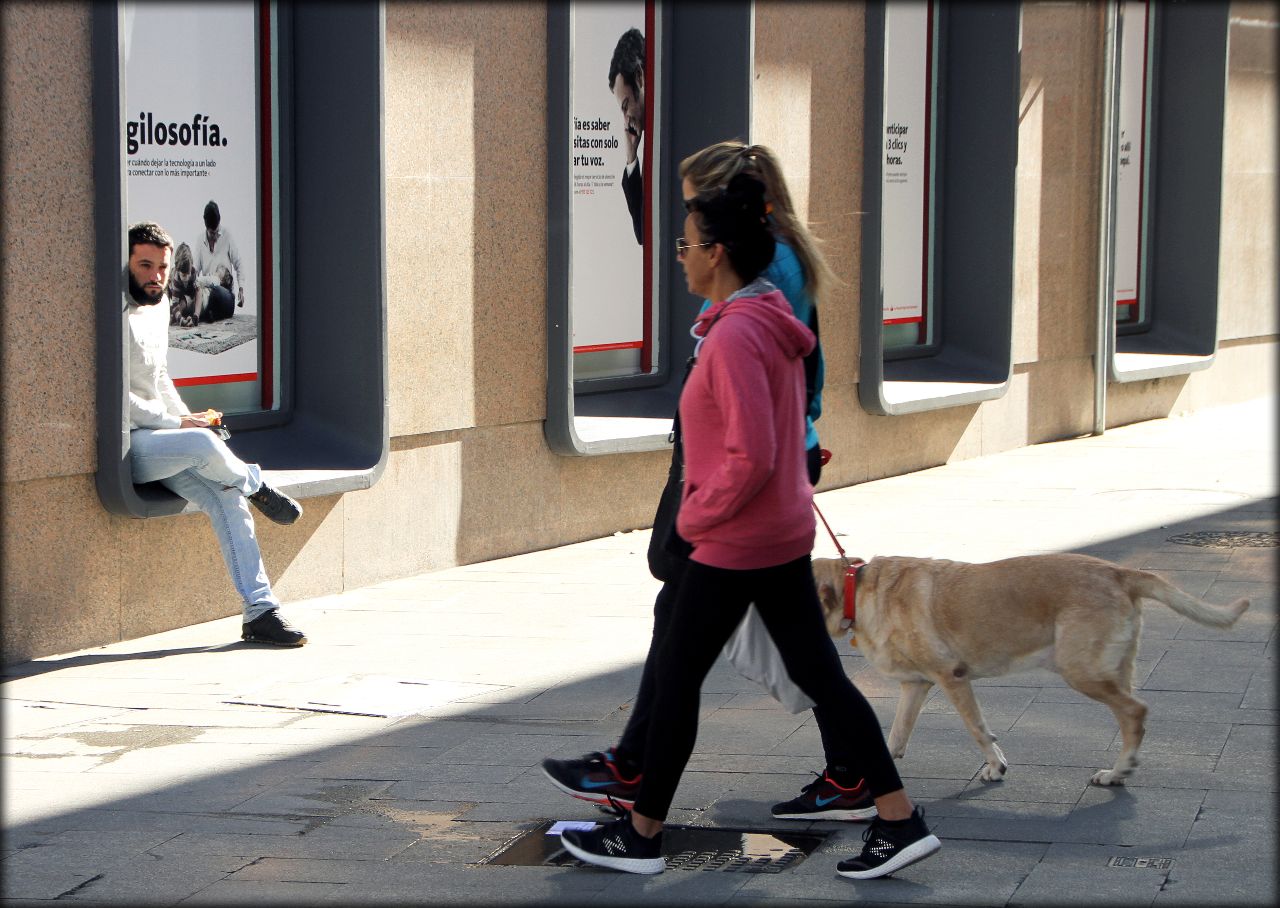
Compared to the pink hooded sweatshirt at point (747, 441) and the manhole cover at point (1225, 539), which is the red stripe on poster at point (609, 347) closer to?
the manhole cover at point (1225, 539)

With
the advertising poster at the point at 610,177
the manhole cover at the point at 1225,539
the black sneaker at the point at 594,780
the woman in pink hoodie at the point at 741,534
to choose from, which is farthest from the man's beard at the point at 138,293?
the manhole cover at the point at 1225,539

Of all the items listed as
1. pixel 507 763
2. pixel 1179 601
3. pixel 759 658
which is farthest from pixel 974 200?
pixel 759 658

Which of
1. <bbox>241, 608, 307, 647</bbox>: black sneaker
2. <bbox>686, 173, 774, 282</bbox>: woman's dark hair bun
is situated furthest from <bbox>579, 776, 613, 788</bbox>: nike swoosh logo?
<bbox>241, 608, 307, 647</bbox>: black sneaker

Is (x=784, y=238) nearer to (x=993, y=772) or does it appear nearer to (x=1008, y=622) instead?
(x=1008, y=622)

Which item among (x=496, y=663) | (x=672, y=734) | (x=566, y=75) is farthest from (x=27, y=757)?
(x=566, y=75)

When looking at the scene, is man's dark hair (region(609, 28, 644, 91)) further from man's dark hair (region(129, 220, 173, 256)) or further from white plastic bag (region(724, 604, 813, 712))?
white plastic bag (region(724, 604, 813, 712))

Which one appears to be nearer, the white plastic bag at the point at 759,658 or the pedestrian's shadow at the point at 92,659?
the white plastic bag at the point at 759,658

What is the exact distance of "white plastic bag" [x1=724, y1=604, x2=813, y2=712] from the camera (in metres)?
5.00

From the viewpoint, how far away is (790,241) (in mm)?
5012

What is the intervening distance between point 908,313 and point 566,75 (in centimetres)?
550

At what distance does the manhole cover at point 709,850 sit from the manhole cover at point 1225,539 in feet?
19.0

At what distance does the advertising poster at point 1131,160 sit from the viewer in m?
18.2

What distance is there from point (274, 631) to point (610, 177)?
4.40m

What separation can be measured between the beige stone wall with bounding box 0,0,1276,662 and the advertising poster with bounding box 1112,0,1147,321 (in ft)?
6.12
